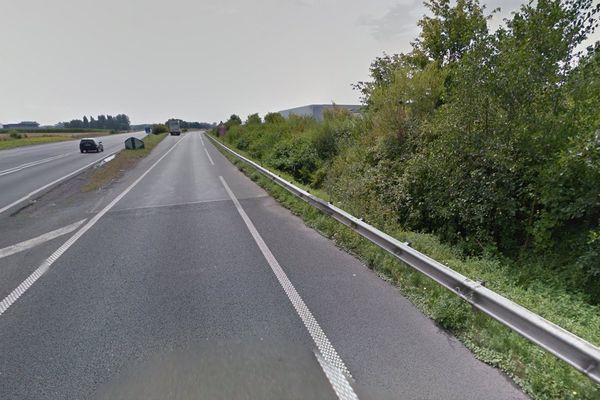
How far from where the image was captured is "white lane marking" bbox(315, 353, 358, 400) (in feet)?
7.75

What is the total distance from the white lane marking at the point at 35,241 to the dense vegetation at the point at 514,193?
493cm

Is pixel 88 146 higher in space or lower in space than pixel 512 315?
lower

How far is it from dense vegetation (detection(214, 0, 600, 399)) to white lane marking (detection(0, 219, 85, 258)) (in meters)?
4.93

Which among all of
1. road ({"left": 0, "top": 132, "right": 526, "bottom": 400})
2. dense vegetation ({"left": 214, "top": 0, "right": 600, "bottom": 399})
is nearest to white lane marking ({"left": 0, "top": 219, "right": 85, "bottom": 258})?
road ({"left": 0, "top": 132, "right": 526, "bottom": 400})

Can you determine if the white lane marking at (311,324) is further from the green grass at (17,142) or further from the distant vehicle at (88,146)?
the green grass at (17,142)

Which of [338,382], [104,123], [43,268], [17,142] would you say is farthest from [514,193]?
[104,123]

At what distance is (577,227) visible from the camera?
179 inches

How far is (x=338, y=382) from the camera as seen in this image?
2484 mm

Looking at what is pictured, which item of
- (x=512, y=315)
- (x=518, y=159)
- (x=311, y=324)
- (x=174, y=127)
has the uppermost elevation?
(x=518, y=159)

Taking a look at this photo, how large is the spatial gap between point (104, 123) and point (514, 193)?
157 meters

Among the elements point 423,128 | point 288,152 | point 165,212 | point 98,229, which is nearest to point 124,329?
point 98,229

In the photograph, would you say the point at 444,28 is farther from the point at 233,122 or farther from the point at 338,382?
the point at 233,122

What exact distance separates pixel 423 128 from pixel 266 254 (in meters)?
4.91

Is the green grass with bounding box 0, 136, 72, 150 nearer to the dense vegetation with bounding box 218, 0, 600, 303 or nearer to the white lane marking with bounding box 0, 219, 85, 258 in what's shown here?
the white lane marking with bounding box 0, 219, 85, 258
